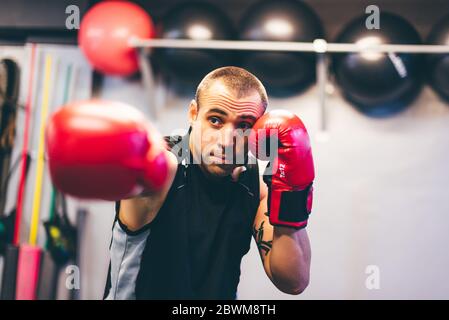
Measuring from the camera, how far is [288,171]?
139cm

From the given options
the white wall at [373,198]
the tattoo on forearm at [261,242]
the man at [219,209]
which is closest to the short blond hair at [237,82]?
the man at [219,209]

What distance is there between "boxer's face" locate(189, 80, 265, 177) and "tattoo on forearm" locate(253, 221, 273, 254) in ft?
0.69

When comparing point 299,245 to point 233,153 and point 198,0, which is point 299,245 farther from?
point 198,0

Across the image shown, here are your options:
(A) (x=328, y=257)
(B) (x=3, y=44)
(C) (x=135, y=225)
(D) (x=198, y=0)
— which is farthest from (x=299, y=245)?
(B) (x=3, y=44)

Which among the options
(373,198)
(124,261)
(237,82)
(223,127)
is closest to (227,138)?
(223,127)

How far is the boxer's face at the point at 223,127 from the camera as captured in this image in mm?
1513

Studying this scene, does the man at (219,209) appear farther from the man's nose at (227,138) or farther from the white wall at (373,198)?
the white wall at (373,198)

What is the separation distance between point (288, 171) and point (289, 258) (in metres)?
0.29

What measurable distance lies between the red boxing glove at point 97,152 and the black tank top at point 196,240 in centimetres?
38

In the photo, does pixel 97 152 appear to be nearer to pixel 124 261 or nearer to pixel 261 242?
pixel 124 261

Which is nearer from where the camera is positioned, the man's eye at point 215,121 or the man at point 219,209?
the man at point 219,209
